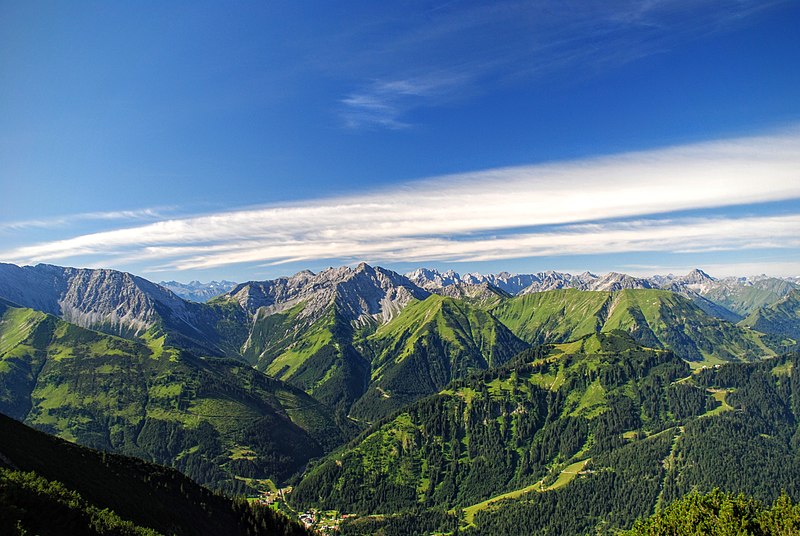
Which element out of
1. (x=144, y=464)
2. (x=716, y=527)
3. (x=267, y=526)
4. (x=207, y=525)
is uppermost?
(x=716, y=527)

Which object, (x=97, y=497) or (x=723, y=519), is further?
(x=97, y=497)

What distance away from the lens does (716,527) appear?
93188 mm

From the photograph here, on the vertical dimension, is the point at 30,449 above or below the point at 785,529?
above

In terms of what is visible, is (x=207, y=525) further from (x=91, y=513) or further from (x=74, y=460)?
(x=91, y=513)

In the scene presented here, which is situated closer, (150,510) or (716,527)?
(716,527)

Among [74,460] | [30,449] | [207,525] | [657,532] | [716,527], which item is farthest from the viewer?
[207,525]

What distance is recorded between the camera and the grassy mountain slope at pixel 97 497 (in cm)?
6500

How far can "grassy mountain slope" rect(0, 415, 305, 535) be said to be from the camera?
65000 millimetres

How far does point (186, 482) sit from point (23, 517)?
12108cm

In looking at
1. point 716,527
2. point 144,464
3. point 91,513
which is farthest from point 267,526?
point 716,527

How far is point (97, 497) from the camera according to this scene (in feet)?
342

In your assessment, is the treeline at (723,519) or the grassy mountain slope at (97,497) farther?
the treeline at (723,519)

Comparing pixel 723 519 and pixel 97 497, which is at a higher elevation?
pixel 97 497

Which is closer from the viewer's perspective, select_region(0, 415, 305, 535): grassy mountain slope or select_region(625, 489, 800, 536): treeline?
select_region(0, 415, 305, 535): grassy mountain slope
